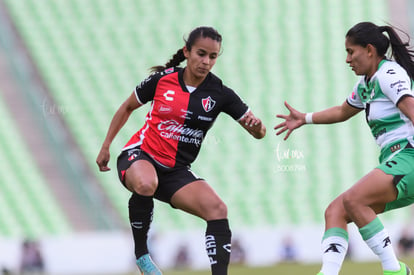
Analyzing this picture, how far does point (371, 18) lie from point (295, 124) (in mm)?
12085

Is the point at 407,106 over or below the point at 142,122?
over

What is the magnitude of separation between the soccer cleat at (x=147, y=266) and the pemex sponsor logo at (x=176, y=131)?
0.85m

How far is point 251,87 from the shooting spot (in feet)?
50.3

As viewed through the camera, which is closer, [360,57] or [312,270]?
[360,57]

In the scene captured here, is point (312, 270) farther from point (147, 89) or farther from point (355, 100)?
point (147, 89)

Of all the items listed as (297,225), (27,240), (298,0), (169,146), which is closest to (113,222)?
(27,240)

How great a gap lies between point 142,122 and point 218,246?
397 inches

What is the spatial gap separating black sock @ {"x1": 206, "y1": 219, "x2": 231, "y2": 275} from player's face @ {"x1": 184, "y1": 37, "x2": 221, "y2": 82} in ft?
3.42

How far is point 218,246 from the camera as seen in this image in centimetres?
468

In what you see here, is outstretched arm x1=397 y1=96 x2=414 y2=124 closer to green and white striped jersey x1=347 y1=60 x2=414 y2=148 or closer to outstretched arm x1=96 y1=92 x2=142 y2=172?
green and white striped jersey x1=347 y1=60 x2=414 y2=148

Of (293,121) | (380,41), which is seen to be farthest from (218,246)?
(380,41)

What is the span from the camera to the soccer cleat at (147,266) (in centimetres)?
499

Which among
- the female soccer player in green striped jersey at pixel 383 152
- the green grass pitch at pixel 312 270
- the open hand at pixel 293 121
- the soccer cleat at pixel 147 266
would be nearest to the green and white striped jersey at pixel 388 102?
the female soccer player in green striped jersey at pixel 383 152

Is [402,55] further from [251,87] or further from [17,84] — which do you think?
[17,84]
